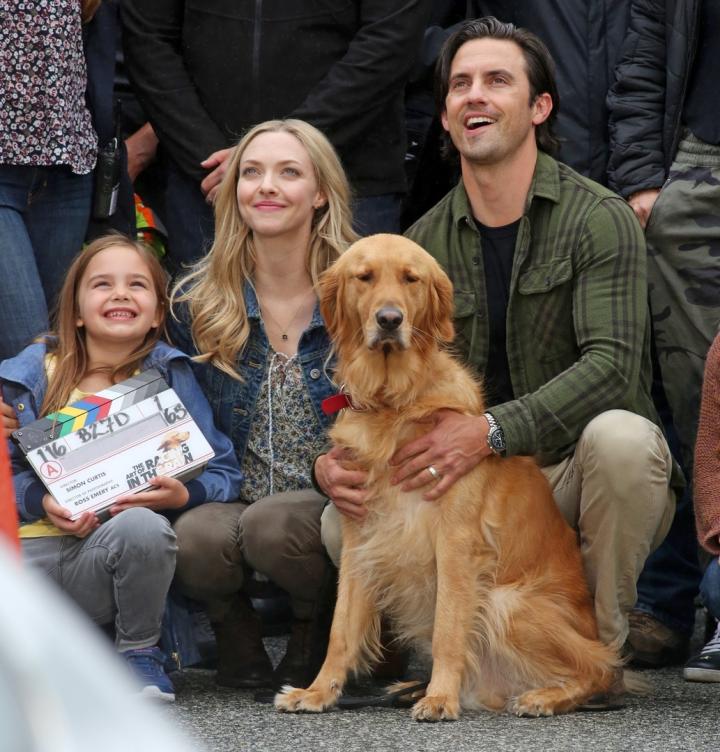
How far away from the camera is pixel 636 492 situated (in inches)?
145

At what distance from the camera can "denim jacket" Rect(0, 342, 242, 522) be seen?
3.89 m

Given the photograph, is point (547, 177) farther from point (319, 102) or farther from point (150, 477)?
point (150, 477)

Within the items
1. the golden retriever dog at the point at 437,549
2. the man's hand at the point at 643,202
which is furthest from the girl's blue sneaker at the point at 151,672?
the man's hand at the point at 643,202

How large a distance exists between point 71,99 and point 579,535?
84.5 inches

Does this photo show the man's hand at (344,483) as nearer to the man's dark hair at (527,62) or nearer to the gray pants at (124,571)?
the gray pants at (124,571)

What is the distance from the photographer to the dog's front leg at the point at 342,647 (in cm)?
353

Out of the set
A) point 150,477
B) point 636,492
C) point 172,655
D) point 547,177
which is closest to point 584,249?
point 547,177

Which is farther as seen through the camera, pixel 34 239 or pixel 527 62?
pixel 34 239

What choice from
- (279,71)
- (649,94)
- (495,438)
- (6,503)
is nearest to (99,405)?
(495,438)

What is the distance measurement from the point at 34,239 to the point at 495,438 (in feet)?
5.82

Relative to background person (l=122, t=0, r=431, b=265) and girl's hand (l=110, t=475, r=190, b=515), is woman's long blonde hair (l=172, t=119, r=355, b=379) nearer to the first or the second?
background person (l=122, t=0, r=431, b=265)

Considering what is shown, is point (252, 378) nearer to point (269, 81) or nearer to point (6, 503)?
point (269, 81)

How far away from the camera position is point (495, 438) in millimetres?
3652

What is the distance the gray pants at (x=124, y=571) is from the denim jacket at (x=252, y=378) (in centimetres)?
49
